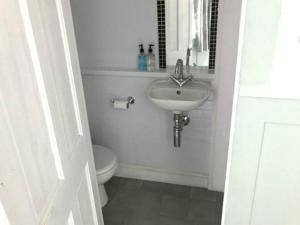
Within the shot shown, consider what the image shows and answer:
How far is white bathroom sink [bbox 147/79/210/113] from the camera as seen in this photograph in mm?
1836

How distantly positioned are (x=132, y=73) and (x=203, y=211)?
1168mm

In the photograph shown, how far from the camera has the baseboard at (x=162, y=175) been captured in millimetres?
2383

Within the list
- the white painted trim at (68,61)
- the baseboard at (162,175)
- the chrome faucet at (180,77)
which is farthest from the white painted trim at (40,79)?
the baseboard at (162,175)

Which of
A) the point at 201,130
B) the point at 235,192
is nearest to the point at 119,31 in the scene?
the point at 201,130

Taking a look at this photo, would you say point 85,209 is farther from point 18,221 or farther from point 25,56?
point 25,56

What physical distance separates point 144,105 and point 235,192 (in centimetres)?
113

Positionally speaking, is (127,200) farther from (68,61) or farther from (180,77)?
(68,61)

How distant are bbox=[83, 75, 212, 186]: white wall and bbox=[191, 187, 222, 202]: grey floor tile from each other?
0.07 metres

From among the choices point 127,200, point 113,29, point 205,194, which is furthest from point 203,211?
point 113,29

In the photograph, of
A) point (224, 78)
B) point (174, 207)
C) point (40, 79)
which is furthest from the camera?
point (174, 207)

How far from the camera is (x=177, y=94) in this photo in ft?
6.69

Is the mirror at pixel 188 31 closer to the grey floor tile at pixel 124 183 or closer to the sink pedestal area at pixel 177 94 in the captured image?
the sink pedestal area at pixel 177 94

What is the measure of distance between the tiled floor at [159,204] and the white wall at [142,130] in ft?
0.45

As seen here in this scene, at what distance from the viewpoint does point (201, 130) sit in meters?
2.19
